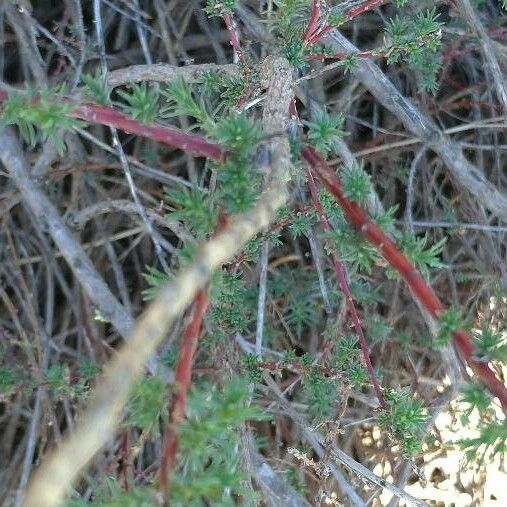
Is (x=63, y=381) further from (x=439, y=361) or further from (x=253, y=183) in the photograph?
(x=439, y=361)

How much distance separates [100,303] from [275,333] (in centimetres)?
52

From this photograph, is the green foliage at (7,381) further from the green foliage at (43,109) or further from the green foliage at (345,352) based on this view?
the green foliage at (43,109)

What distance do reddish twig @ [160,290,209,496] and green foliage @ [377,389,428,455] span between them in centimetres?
42

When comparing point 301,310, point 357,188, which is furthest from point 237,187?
point 301,310

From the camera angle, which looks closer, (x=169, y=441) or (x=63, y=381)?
(x=169, y=441)

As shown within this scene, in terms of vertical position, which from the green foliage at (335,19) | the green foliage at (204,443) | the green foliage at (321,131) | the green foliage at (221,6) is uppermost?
the green foliage at (221,6)

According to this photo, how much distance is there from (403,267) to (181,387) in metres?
0.27

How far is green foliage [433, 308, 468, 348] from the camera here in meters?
0.72

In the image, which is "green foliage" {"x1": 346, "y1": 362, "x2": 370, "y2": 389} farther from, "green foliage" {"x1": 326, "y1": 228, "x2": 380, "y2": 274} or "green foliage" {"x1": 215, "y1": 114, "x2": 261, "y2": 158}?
"green foliage" {"x1": 215, "y1": 114, "x2": 261, "y2": 158}

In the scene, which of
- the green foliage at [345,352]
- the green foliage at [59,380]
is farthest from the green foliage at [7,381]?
the green foliage at [345,352]

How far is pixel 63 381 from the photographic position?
119 cm

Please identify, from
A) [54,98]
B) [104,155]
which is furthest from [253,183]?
[104,155]

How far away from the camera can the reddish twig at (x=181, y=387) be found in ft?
1.98

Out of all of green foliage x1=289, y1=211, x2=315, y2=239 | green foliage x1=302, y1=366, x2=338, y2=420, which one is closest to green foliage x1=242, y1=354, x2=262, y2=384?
green foliage x1=302, y1=366, x2=338, y2=420
